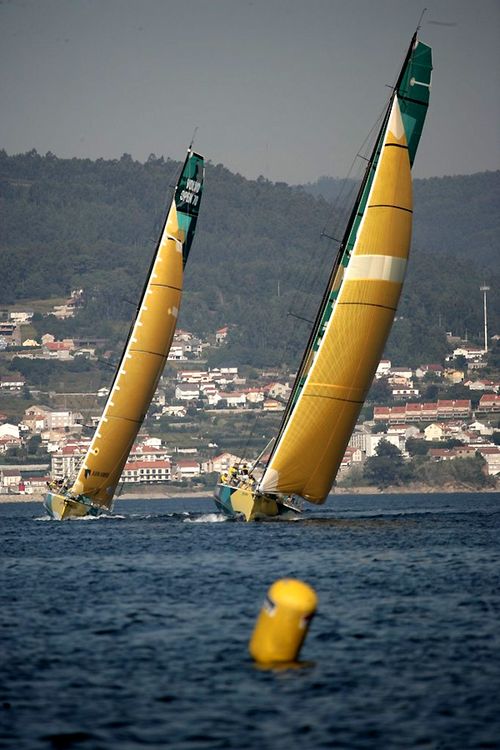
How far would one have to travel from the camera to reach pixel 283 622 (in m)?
19.9

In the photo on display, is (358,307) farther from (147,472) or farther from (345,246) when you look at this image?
(147,472)

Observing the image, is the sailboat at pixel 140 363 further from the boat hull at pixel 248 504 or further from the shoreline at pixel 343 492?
the shoreline at pixel 343 492

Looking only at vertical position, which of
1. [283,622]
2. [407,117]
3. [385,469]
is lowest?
[385,469]

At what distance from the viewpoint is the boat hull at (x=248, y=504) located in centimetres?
4700

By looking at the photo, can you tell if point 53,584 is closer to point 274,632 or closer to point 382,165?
point 274,632

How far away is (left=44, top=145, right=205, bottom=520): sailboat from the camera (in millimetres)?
Result: 55250

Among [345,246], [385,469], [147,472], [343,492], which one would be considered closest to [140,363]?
[345,246]

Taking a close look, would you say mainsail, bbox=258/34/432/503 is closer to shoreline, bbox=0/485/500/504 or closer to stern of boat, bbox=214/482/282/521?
stern of boat, bbox=214/482/282/521

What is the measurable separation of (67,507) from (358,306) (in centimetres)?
1750

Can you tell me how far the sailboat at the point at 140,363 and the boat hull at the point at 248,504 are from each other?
295 inches

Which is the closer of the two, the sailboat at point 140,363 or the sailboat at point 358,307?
the sailboat at point 358,307

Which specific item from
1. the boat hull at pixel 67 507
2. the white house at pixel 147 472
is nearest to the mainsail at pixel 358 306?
the boat hull at pixel 67 507

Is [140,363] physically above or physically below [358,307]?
below

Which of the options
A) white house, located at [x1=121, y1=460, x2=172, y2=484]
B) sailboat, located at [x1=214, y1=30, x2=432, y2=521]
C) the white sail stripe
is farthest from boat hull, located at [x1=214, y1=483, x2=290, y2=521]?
white house, located at [x1=121, y1=460, x2=172, y2=484]
